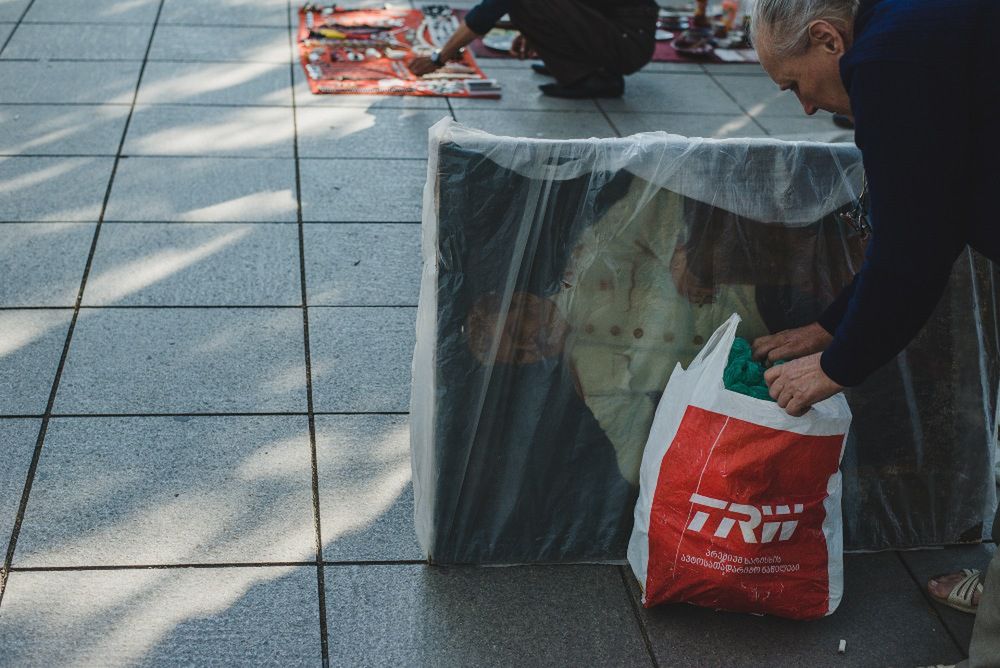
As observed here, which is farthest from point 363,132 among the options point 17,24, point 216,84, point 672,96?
point 17,24

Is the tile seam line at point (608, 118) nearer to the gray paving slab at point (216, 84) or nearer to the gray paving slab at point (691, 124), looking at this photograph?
the gray paving slab at point (691, 124)

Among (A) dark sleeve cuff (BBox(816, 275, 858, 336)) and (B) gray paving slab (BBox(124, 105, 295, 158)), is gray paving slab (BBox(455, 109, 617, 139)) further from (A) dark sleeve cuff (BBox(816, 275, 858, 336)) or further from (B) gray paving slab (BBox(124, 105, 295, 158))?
(A) dark sleeve cuff (BBox(816, 275, 858, 336))

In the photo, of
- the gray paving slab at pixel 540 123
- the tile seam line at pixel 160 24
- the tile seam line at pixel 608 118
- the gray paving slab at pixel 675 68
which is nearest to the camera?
the gray paving slab at pixel 540 123

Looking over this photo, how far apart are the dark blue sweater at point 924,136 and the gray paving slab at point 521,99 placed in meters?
3.64

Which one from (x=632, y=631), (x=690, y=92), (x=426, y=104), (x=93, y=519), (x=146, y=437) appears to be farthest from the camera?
(x=690, y=92)

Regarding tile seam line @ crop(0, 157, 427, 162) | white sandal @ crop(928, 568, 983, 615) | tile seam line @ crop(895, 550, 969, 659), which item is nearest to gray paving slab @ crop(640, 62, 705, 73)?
tile seam line @ crop(0, 157, 427, 162)

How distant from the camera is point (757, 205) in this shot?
2350 millimetres

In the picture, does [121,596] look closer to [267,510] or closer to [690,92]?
[267,510]

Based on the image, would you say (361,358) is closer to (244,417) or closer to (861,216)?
(244,417)

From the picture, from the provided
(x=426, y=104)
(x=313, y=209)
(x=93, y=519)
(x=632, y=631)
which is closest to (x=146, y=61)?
(x=426, y=104)

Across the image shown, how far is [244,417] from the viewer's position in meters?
2.99

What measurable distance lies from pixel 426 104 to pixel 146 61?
1.51 metres

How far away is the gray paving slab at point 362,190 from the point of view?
417cm

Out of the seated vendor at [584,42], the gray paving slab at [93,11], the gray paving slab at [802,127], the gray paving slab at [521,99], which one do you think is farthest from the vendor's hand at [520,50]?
the gray paving slab at [93,11]
